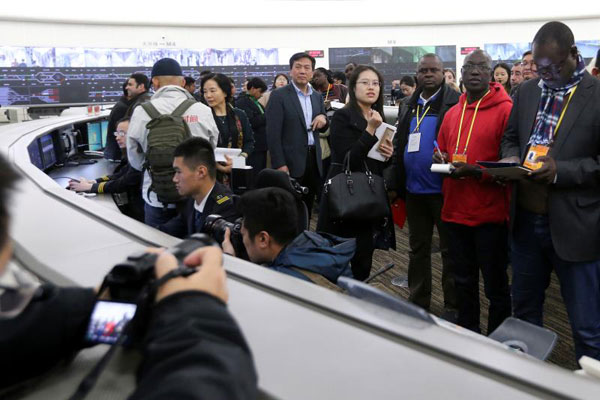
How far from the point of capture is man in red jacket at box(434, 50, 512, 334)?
249 cm

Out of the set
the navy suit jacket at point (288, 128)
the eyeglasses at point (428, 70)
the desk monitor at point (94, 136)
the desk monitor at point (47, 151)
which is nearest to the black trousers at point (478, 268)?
the eyeglasses at point (428, 70)

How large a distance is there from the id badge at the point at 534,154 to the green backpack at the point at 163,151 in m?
1.66

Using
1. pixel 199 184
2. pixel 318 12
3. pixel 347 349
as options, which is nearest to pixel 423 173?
pixel 199 184

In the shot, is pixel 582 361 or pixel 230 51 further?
pixel 230 51

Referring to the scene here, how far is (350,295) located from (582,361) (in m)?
0.37

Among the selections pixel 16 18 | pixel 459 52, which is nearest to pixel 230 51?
pixel 16 18

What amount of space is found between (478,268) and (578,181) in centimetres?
85

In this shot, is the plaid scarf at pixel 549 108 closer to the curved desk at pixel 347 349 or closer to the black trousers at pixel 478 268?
the black trousers at pixel 478 268

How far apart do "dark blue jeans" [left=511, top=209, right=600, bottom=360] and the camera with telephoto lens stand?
1.11m

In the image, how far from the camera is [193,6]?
1082cm

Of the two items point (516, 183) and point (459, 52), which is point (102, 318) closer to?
point (516, 183)

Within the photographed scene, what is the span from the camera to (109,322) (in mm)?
720

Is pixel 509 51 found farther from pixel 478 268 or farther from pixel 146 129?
pixel 146 129

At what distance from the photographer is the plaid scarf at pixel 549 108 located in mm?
2027
